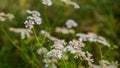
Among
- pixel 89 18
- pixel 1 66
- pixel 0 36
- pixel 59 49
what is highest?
pixel 89 18

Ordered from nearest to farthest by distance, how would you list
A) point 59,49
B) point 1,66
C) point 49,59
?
point 59,49, point 49,59, point 1,66

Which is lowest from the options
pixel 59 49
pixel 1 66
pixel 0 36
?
pixel 59 49

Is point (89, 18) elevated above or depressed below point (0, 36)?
above

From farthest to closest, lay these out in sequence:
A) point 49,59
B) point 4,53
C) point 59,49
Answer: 1. point 4,53
2. point 49,59
3. point 59,49

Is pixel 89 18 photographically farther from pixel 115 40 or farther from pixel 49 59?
pixel 49 59

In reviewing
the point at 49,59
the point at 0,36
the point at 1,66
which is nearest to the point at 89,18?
the point at 0,36

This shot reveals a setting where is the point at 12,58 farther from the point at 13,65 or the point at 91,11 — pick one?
the point at 91,11

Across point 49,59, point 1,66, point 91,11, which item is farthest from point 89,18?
point 49,59

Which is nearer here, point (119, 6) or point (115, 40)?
point (115, 40)

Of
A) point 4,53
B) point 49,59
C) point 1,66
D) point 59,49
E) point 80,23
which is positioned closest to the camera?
point 59,49
